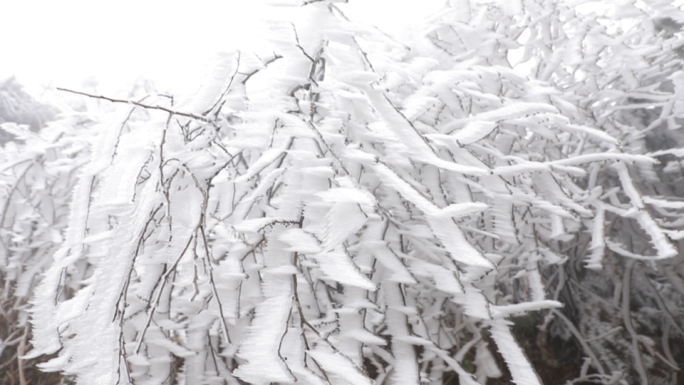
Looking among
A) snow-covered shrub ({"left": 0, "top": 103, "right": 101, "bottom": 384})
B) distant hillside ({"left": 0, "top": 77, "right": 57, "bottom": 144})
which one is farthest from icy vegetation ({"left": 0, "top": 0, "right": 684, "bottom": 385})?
distant hillside ({"left": 0, "top": 77, "right": 57, "bottom": 144})

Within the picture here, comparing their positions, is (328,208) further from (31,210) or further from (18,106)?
(18,106)

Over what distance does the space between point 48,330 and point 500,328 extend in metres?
0.89

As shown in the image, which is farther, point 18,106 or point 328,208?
point 18,106

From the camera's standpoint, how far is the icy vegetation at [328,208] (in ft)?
1.93

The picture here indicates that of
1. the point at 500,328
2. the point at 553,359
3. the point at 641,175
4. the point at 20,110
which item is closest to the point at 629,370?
the point at 553,359

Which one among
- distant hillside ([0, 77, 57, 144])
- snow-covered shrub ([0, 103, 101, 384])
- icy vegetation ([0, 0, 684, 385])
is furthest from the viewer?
distant hillside ([0, 77, 57, 144])

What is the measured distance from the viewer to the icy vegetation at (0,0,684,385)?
59 centimetres

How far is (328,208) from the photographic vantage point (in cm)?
65

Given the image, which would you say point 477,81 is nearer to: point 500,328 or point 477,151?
point 477,151

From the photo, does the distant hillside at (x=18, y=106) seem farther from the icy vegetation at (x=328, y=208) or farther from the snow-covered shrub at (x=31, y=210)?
the icy vegetation at (x=328, y=208)

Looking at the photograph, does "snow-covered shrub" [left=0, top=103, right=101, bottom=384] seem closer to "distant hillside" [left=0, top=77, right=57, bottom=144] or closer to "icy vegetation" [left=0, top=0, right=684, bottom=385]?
"icy vegetation" [left=0, top=0, right=684, bottom=385]

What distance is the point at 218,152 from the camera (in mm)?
879

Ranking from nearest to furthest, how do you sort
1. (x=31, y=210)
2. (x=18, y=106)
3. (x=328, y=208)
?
(x=328, y=208) → (x=31, y=210) → (x=18, y=106)

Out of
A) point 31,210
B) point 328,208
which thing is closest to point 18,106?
point 31,210
